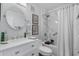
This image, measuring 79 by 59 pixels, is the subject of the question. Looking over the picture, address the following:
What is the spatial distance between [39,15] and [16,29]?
4.06 ft

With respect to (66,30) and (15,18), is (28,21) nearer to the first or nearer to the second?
(15,18)

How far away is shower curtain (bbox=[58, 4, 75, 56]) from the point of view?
1564 millimetres

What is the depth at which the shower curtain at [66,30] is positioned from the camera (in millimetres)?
1564

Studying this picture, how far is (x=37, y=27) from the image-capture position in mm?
2318

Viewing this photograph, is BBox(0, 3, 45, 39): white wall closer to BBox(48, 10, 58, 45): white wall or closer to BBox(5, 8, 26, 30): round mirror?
BBox(5, 8, 26, 30): round mirror

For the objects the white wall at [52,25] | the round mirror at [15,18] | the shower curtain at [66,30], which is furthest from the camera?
the white wall at [52,25]

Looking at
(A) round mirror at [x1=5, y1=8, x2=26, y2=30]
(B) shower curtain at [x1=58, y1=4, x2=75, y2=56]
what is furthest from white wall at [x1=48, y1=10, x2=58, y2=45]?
(A) round mirror at [x1=5, y1=8, x2=26, y2=30]

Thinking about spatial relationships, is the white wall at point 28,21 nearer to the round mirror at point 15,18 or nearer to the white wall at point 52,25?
the round mirror at point 15,18

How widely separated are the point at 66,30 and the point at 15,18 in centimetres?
133

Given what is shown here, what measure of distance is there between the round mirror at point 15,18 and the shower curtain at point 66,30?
1078mm

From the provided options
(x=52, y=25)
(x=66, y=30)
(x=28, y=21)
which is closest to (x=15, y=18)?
(x=28, y=21)

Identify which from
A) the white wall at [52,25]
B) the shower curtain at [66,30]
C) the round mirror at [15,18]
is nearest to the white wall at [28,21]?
the round mirror at [15,18]

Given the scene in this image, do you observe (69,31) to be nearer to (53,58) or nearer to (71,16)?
(71,16)

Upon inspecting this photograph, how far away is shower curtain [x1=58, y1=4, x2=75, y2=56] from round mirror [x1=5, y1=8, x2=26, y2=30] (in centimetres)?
108
